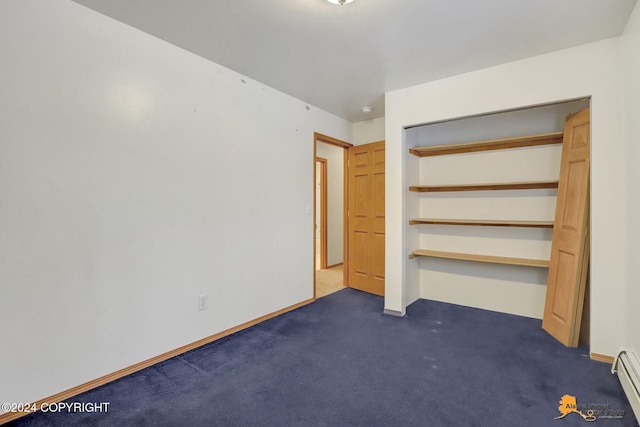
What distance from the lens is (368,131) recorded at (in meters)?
4.41

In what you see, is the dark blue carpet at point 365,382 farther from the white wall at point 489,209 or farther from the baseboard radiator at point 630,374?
the white wall at point 489,209

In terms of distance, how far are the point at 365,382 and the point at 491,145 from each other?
2735 millimetres

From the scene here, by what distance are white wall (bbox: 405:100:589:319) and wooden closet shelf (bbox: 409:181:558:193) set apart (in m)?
0.11

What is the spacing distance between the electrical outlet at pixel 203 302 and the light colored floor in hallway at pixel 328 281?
1.72 meters

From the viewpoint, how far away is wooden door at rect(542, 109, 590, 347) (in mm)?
2523

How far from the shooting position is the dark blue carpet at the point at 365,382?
1729mm

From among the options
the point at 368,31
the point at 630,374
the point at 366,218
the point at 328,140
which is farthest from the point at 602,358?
the point at 328,140

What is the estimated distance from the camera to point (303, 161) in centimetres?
368

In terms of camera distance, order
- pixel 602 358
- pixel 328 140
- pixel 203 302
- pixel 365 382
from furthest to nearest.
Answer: pixel 328 140 → pixel 203 302 → pixel 602 358 → pixel 365 382

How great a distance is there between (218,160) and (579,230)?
123 inches

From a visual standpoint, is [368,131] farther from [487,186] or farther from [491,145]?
[487,186]

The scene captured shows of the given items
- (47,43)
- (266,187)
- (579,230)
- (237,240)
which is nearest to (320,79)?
(266,187)

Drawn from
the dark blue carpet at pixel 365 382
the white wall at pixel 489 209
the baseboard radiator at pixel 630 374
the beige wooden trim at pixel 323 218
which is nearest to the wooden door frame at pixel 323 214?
the beige wooden trim at pixel 323 218

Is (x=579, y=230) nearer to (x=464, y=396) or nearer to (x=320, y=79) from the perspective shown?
(x=464, y=396)
